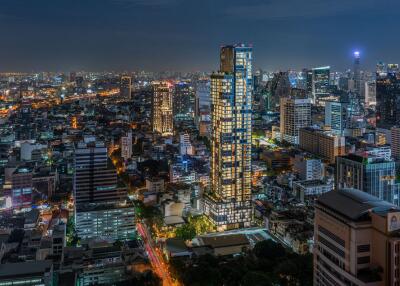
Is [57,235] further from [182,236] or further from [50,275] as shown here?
[182,236]

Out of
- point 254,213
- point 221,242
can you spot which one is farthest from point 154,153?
point 221,242

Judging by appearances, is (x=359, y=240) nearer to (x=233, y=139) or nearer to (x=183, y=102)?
(x=233, y=139)

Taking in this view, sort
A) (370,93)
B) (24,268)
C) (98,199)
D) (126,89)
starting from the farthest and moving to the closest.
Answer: (126,89) < (370,93) < (98,199) < (24,268)

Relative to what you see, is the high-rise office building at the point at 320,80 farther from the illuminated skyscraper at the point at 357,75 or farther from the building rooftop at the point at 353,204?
the building rooftop at the point at 353,204

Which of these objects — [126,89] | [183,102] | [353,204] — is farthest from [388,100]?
[126,89]

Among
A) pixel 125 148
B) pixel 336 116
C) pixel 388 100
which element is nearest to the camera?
pixel 125 148

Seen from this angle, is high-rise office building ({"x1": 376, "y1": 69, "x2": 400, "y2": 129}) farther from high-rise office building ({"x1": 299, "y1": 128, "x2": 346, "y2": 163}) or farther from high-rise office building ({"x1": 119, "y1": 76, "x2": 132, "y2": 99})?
high-rise office building ({"x1": 119, "y1": 76, "x2": 132, "y2": 99})
